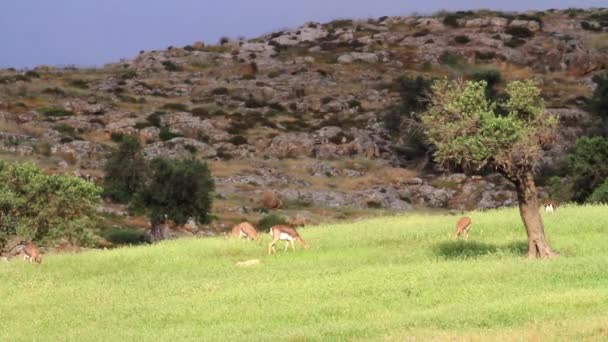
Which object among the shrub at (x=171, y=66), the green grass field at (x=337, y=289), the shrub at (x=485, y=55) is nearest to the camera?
the green grass field at (x=337, y=289)

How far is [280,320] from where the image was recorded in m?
22.5

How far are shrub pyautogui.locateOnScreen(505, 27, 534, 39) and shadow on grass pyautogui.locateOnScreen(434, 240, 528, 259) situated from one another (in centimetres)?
13157

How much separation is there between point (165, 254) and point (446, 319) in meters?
18.4

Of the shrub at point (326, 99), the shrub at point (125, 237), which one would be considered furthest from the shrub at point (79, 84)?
the shrub at point (125, 237)

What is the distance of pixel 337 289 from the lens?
26234 mm

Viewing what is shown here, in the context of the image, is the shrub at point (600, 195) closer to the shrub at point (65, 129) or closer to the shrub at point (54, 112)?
the shrub at point (65, 129)

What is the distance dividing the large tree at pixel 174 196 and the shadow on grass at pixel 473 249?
3125 cm

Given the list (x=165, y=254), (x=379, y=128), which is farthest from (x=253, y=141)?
(x=165, y=254)

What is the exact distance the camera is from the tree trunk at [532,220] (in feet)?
99.3

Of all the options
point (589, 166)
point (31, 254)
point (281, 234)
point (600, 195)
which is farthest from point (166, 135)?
point (281, 234)

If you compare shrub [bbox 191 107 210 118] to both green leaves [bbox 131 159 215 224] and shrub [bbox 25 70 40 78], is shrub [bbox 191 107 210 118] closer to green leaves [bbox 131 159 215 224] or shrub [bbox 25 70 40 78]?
shrub [bbox 25 70 40 78]

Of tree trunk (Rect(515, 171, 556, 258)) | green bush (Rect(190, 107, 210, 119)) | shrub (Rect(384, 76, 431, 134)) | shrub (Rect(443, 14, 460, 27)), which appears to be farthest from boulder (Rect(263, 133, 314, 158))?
shrub (Rect(443, 14, 460, 27))

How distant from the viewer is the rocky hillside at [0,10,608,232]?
288 feet

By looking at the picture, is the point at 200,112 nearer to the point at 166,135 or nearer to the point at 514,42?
the point at 166,135
